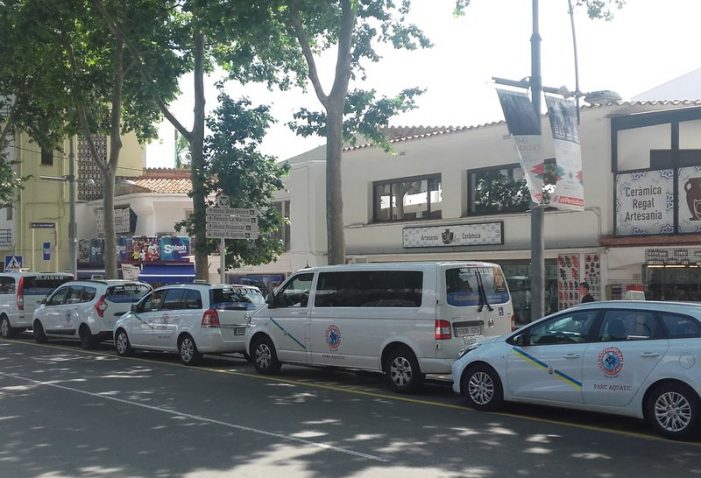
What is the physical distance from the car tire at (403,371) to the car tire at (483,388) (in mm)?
1354

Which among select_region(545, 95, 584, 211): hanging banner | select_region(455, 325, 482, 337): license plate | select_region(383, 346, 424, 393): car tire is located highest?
select_region(545, 95, 584, 211): hanging banner

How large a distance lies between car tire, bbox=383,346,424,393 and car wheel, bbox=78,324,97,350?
9.78 m

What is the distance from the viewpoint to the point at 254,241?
2180cm

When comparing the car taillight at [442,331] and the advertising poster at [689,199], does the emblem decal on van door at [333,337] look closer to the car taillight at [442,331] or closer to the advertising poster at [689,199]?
the car taillight at [442,331]

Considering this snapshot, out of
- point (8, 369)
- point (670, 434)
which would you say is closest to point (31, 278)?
point (8, 369)

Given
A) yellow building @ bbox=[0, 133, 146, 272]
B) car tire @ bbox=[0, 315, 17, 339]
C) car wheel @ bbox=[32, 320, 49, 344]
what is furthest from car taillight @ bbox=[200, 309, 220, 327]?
yellow building @ bbox=[0, 133, 146, 272]

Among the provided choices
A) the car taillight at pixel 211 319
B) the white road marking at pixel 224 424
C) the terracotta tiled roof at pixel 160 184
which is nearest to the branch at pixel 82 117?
the terracotta tiled roof at pixel 160 184

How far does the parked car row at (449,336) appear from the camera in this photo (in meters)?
8.95

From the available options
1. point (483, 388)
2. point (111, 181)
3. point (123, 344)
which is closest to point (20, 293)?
point (111, 181)

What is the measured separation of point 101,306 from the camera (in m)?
19.8

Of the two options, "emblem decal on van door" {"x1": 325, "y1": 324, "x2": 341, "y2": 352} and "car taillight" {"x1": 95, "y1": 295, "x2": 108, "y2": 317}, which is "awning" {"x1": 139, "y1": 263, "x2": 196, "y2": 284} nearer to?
"car taillight" {"x1": 95, "y1": 295, "x2": 108, "y2": 317}

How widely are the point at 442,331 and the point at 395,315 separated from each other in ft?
2.77

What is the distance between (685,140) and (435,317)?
897 centimetres

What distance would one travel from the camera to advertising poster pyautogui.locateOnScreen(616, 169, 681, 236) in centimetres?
1783
